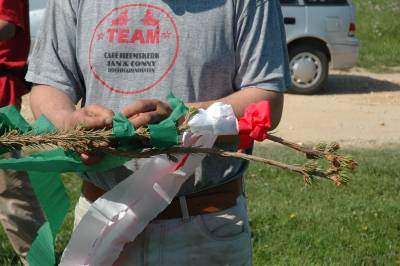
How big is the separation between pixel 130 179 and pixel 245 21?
558 millimetres

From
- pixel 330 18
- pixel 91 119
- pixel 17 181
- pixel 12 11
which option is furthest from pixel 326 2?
pixel 91 119

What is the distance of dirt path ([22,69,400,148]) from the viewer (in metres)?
10.7

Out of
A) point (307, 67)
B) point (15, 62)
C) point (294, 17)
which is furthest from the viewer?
point (294, 17)

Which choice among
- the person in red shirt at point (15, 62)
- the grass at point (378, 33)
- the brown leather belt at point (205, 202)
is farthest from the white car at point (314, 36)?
the brown leather belt at point (205, 202)

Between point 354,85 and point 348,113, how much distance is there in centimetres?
326

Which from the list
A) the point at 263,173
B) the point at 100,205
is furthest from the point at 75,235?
the point at 263,173

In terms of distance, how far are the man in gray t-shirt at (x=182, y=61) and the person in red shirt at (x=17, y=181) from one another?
211 centimetres

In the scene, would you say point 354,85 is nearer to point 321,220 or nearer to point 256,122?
point 321,220

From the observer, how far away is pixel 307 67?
13.9 metres

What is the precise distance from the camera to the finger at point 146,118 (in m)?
2.09

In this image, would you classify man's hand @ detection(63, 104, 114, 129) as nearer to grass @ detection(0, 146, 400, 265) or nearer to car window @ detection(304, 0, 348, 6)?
grass @ detection(0, 146, 400, 265)

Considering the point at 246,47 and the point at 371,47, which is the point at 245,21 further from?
the point at 371,47

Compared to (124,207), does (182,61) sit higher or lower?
higher

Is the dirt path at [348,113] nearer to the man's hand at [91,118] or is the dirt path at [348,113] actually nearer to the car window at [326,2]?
the car window at [326,2]
